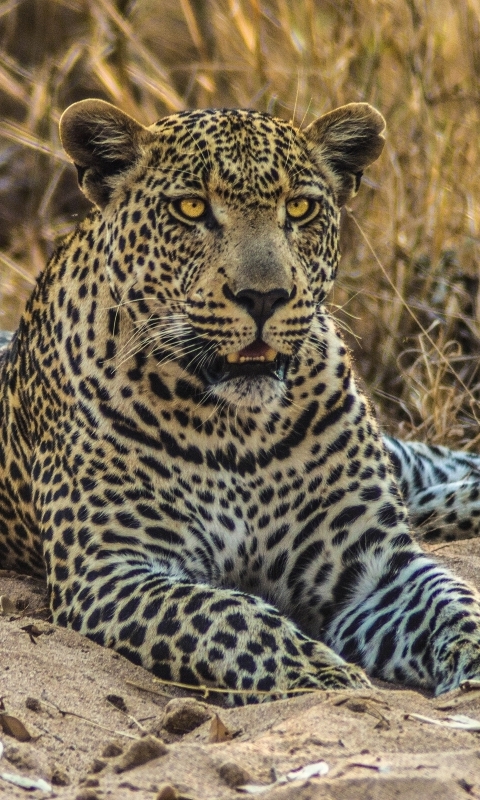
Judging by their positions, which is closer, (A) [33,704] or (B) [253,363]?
(A) [33,704]

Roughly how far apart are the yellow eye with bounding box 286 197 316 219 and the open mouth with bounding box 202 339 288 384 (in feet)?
1.76

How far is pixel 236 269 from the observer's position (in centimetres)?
461

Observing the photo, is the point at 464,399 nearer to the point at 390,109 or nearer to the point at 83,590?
the point at 390,109

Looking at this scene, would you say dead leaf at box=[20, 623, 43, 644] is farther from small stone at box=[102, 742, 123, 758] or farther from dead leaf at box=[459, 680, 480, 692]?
dead leaf at box=[459, 680, 480, 692]

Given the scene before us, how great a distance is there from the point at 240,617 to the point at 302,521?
82 centimetres

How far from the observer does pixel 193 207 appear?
4918 millimetres

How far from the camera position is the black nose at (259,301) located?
4539 mm

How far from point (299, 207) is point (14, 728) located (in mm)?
2130

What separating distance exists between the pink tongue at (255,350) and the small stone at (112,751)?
1.48m

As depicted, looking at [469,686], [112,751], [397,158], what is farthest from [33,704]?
[397,158]

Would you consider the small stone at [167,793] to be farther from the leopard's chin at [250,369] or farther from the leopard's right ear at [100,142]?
the leopard's right ear at [100,142]

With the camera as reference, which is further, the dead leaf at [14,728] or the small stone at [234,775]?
the dead leaf at [14,728]

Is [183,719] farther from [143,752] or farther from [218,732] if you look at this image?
[143,752]

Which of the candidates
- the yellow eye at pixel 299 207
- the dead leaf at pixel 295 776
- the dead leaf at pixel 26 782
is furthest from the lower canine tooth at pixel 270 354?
the dead leaf at pixel 26 782
